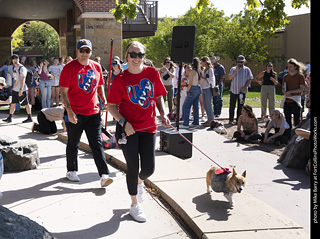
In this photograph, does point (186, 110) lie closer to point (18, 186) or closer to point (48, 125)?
point (48, 125)

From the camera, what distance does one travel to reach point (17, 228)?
2852mm

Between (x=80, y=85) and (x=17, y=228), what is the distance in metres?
3.21

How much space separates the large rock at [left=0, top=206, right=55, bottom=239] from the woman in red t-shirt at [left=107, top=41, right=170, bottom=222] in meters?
1.66

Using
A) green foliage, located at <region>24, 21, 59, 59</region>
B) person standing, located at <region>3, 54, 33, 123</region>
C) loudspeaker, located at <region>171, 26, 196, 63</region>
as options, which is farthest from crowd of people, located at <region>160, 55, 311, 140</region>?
green foliage, located at <region>24, 21, 59, 59</region>

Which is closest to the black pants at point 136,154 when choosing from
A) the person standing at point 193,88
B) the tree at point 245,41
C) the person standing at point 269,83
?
the person standing at point 193,88

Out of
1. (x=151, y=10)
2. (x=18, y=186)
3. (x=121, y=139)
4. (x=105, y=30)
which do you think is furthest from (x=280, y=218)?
(x=151, y=10)

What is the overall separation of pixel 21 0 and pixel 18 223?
23.2m

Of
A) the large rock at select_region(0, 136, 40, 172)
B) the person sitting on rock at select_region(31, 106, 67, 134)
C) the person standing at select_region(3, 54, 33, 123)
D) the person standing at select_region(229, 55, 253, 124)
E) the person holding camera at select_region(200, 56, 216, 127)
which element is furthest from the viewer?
the person standing at select_region(3, 54, 33, 123)

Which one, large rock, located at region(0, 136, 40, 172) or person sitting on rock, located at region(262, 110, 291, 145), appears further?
person sitting on rock, located at region(262, 110, 291, 145)

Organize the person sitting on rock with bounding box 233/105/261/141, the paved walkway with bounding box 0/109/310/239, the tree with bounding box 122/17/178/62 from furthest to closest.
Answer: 1. the tree with bounding box 122/17/178/62
2. the person sitting on rock with bounding box 233/105/261/141
3. the paved walkway with bounding box 0/109/310/239

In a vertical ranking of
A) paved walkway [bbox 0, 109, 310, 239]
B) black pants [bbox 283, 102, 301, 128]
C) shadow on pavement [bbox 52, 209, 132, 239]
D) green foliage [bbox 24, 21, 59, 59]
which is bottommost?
shadow on pavement [bbox 52, 209, 132, 239]

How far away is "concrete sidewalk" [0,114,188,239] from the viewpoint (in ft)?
14.6

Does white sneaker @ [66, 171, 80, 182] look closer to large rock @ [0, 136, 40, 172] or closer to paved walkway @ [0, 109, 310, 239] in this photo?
paved walkway @ [0, 109, 310, 239]

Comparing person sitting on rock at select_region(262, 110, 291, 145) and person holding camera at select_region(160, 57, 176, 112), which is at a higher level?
person holding camera at select_region(160, 57, 176, 112)
